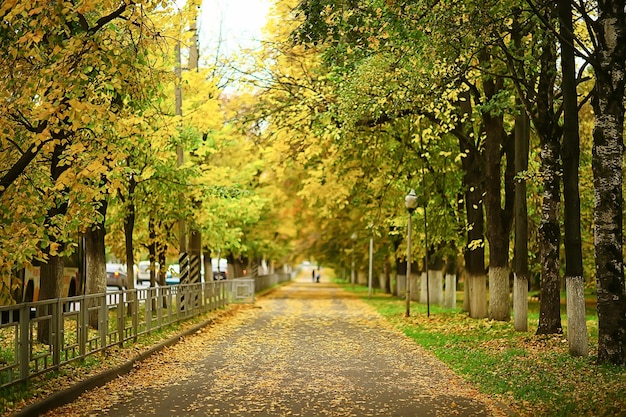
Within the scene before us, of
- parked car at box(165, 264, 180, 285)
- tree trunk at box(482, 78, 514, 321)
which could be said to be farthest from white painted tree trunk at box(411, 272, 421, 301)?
tree trunk at box(482, 78, 514, 321)

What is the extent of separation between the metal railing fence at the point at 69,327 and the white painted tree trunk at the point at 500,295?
8495mm

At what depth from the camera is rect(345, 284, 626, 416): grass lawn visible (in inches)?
360

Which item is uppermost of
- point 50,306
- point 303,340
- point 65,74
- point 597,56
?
point 597,56

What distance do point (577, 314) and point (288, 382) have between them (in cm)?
455

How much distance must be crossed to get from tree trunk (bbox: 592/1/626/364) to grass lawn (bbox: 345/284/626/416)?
0.57m

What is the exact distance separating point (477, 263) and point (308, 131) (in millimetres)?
6216

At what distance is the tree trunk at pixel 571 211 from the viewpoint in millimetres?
12578

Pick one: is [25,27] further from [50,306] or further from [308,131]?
[308,131]

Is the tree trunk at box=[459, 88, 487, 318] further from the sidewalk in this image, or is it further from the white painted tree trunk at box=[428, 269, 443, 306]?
the white painted tree trunk at box=[428, 269, 443, 306]

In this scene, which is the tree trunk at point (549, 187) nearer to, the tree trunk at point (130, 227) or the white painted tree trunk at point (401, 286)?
the tree trunk at point (130, 227)

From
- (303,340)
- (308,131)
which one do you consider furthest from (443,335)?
(308,131)

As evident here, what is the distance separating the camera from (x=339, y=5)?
13812 mm

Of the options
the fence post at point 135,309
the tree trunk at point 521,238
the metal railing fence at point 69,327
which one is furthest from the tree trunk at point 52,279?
the tree trunk at point 521,238

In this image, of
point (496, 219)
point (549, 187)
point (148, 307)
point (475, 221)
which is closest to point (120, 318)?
point (148, 307)
